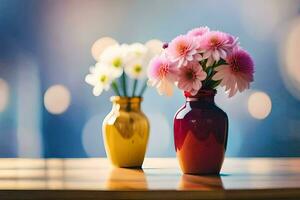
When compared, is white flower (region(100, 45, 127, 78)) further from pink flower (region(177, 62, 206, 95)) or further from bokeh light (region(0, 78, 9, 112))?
bokeh light (region(0, 78, 9, 112))

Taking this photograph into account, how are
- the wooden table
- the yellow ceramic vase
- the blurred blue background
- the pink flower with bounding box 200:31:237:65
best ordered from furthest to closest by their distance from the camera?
the blurred blue background
the yellow ceramic vase
the pink flower with bounding box 200:31:237:65
the wooden table

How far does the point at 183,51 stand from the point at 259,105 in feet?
2.19

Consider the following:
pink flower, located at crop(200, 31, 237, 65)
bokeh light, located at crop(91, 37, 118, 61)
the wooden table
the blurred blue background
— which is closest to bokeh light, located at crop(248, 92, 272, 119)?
the blurred blue background

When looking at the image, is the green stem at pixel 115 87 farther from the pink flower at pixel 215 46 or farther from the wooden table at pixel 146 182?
the pink flower at pixel 215 46

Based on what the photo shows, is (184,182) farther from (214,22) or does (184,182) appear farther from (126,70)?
(214,22)

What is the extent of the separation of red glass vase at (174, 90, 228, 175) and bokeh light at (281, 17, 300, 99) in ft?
2.13

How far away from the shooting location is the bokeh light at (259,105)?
170 centimetres

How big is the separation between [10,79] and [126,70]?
53 cm

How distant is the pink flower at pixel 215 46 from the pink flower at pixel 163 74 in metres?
0.08

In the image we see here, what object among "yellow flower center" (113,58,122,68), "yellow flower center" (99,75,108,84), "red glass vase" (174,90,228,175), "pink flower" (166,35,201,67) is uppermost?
"pink flower" (166,35,201,67)

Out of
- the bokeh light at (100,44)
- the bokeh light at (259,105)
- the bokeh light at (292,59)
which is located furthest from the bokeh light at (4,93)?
the bokeh light at (292,59)

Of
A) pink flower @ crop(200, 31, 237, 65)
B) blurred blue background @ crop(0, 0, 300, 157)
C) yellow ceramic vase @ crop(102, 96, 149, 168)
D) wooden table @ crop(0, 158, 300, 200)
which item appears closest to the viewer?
wooden table @ crop(0, 158, 300, 200)

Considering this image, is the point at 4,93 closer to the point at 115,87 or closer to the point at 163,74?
the point at 115,87

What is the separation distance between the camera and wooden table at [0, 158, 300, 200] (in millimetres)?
894
